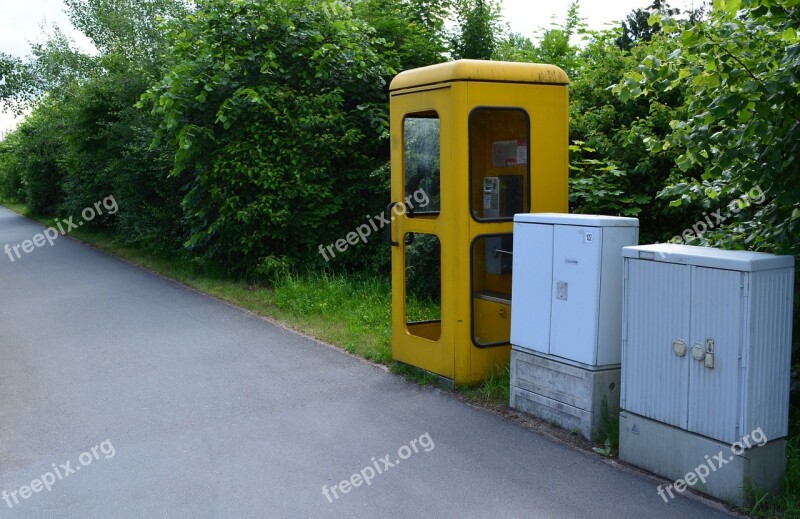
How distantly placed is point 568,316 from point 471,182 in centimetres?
150

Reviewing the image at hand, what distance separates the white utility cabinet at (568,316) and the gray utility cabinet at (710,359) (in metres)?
0.44

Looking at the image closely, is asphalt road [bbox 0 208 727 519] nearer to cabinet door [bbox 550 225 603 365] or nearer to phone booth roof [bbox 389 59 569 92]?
cabinet door [bbox 550 225 603 365]

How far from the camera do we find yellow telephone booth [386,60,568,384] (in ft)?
20.8

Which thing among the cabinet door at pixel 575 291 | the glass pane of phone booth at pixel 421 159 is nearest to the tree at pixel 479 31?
the glass pane of phone booth at pixel 421 159

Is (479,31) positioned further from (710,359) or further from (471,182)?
(710,359)

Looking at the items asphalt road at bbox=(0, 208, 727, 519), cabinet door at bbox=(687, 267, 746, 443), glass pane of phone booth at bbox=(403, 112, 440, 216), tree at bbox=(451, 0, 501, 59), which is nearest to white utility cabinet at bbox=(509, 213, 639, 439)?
asphalt road at bbox=(0, 208, 727, 519)

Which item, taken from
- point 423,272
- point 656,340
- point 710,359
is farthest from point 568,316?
point 423,272

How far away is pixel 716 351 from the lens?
14.1ft

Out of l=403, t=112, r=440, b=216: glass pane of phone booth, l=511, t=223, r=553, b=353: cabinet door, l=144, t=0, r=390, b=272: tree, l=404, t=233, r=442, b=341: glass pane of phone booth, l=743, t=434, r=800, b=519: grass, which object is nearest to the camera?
l=743, t=434, r=800, b=519: grass

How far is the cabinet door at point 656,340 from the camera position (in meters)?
4.51

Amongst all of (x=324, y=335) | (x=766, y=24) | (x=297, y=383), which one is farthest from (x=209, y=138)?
(x=766, y=24)

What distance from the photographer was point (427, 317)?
8555 millimetres

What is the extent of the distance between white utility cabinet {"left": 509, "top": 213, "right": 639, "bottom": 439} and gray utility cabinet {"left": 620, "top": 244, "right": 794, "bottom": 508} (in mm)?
444

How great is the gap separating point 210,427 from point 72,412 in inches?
51.0
